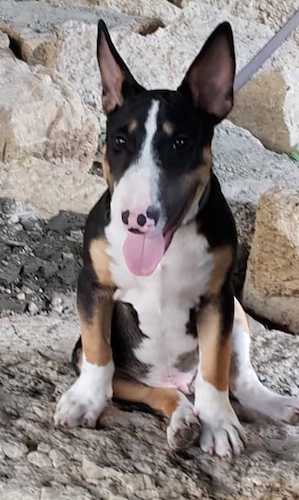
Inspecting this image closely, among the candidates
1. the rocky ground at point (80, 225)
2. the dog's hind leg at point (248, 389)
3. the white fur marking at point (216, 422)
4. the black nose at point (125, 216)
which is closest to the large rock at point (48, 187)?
the rocky ground at point (80, 225)

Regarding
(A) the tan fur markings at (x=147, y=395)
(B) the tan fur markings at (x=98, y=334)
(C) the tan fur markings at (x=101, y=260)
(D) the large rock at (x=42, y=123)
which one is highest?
(C) the tan fur markings at (x=101, y=260)

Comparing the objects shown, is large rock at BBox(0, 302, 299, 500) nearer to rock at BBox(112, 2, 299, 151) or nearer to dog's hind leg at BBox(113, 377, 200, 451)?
dog's hind leg at BBox(113, 377, 200, 451)

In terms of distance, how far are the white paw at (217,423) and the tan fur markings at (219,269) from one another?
0.20 metres

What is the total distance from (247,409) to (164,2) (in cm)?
248

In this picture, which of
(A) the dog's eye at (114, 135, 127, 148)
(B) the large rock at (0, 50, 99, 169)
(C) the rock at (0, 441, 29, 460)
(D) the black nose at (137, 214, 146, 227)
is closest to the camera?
(D) the black nose at (137, 214, 146, 227)

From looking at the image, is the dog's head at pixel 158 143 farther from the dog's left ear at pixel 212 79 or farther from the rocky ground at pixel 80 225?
the rocky ground at pixel 80 225

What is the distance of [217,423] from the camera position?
2.08 metres

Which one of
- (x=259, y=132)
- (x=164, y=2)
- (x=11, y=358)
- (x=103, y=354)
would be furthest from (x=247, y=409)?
(x=164, y=2)

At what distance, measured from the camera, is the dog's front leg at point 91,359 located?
2096mm

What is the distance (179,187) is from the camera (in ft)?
6.05

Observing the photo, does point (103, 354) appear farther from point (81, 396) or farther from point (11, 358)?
point (11, 358)

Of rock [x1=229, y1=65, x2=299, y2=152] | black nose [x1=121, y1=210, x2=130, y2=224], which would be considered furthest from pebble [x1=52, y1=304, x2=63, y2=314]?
rock [x1=229, y1=65, x2=299, y2=152]

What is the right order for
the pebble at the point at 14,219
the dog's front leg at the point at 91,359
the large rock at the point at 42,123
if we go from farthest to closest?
the large rock at the point at 42,123
the pebble at the point at 14,219
the dog's front leg at the point at 91,359

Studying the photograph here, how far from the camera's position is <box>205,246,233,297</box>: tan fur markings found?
2.03 m
